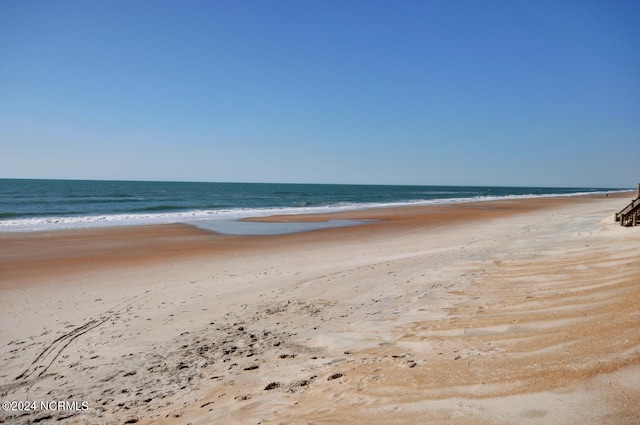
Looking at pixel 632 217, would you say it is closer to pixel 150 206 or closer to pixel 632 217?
pixel 632 217

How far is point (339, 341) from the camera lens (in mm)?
5633

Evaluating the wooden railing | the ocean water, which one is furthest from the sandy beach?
the ocean water

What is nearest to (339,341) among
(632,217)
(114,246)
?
(114,246)

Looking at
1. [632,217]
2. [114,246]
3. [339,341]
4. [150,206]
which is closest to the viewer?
[339,341]

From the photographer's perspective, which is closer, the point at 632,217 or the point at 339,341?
the point at 339,341

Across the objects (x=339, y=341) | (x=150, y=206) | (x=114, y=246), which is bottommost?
(x=114, y=246)

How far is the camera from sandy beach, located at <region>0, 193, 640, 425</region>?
11.4ft

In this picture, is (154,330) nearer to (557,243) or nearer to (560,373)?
(560,373)

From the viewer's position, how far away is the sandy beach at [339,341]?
3.48 meters

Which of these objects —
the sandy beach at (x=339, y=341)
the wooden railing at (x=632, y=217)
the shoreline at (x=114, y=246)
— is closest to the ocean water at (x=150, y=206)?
the shoreline at (x=114, y=246)

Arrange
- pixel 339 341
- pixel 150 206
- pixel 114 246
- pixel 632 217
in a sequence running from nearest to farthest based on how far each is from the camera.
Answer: pixel 339 341, pixel 632 217, pixel 114 246, pixel 150 206

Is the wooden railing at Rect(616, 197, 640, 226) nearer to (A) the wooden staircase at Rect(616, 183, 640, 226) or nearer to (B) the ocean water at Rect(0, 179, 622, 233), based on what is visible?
(A) the wooden staircase at Rect(616, 183, 640, 226)

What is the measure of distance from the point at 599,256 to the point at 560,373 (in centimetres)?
629

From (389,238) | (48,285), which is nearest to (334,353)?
(48,285)
